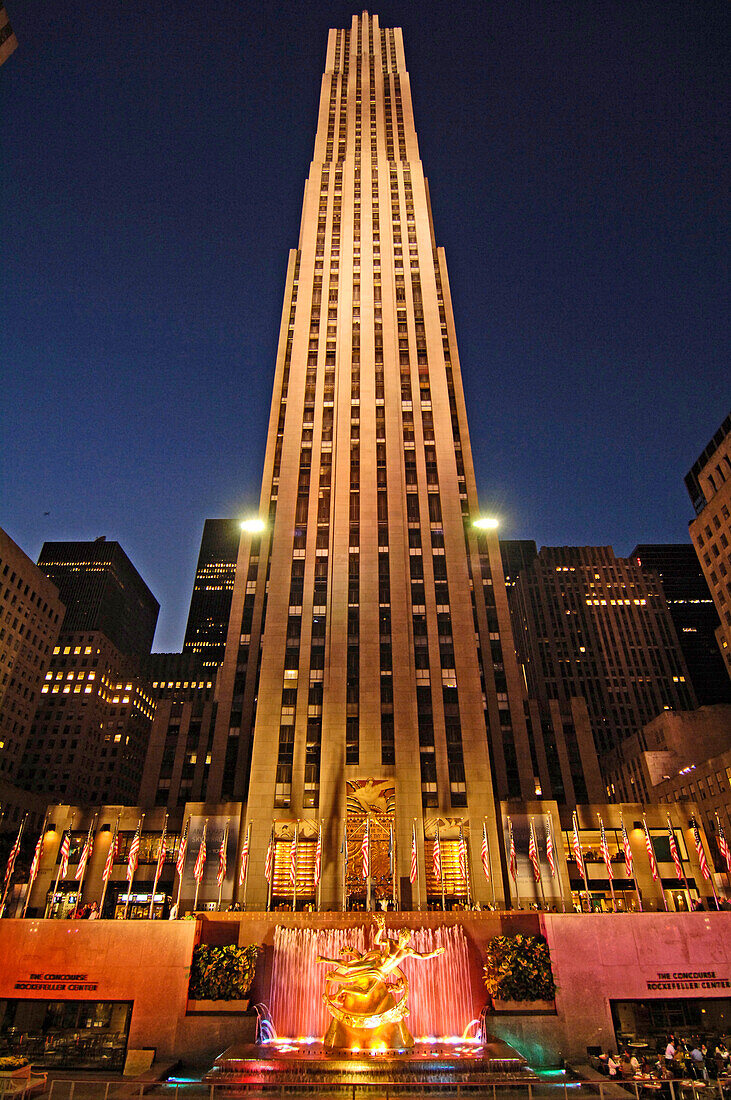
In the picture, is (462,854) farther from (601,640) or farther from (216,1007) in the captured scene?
(601,640)

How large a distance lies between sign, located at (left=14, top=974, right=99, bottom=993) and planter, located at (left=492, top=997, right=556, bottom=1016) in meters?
20.3

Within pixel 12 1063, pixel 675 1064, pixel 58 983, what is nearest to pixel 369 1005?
pixel 675 1064

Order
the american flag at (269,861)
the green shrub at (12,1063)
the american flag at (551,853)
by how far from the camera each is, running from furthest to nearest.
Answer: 1. the american flag at (551,853)
2. the american flag at (269,861)
3. the green shrub at (12,1063)

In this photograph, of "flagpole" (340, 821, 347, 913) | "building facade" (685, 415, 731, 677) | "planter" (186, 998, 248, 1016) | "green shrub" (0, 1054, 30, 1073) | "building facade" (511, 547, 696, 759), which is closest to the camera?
"green shrub" (0, 1054, 30, 1073)

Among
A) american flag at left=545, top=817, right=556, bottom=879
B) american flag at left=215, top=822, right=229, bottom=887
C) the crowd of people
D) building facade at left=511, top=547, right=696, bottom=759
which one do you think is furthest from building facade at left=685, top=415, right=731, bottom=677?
the crowd of people

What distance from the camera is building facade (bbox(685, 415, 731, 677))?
317 ft

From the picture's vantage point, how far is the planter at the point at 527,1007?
31.1m

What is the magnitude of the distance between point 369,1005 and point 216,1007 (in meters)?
9.25

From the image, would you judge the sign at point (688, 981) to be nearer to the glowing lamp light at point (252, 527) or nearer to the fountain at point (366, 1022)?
the fountain at point (366, 1022)

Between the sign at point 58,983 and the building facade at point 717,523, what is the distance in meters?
91.8

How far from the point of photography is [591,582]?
161500mm

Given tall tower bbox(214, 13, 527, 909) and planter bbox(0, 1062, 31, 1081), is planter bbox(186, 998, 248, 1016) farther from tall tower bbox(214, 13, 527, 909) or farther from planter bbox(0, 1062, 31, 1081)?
tall tower bbox(214, 13, 527, 909)

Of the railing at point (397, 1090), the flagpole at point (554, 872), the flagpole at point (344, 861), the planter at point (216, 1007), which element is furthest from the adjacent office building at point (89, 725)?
the railing at point (397, 1090)

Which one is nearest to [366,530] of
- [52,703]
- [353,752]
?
[353,752]
